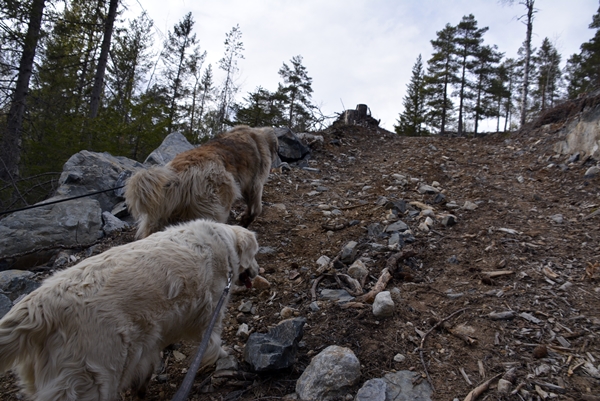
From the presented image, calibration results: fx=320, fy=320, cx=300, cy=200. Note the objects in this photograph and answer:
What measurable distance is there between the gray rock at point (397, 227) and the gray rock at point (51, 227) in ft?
16.8

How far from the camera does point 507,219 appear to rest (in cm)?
502

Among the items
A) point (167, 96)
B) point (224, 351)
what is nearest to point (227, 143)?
point (224, 351)

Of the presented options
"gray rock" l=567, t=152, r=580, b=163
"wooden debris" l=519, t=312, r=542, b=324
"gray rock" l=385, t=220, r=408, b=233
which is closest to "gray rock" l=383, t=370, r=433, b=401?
"wooden debris" l=519, t=312, r=542, b=324

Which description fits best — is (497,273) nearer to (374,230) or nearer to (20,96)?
(374,230)

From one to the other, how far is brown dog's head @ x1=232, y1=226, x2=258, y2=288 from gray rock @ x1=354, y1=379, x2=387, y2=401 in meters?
1.51

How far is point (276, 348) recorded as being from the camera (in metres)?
2.59

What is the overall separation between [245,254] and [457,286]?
2297 mm

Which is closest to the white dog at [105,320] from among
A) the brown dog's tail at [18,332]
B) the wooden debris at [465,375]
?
Result: the brown dog's tail at [18,332]

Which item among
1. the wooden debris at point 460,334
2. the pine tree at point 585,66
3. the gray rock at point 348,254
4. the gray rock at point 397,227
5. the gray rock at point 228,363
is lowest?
the gray rock at point 228,363

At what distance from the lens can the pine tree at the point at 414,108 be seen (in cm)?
2627

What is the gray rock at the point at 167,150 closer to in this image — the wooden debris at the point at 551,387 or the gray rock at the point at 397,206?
the gray rock at the point at 397,206

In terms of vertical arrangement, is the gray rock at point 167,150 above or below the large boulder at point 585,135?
below

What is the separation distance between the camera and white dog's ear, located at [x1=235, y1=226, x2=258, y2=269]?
3.15 m

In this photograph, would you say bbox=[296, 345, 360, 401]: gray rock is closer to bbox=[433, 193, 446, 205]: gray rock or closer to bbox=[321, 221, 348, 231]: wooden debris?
bbox=[321, 221, 348, 231]: wooden debris
